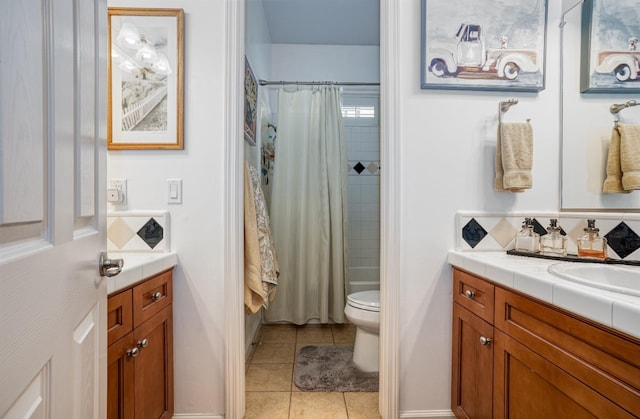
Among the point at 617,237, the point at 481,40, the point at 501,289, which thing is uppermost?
the point at 481,40

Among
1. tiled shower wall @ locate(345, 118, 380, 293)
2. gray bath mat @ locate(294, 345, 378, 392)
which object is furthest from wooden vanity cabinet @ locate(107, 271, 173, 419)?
tiled shower wall @ locate(345, 118, 380, 293)

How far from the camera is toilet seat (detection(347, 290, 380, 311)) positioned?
194cm

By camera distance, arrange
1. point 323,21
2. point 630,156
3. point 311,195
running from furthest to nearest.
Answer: point 323,21, point 311,195, point 630,156

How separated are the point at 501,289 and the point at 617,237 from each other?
61 cm

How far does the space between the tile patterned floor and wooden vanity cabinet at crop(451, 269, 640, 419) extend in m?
0.50

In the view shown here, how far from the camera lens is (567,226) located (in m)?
1.52

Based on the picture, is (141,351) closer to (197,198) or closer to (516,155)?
(197,198)

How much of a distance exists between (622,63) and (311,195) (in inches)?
77.7

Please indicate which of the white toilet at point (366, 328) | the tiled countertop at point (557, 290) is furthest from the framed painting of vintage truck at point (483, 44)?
the white toilet at point (366, 328)

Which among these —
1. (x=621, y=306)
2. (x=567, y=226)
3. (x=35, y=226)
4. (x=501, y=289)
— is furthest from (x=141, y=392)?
(x=567, y=226)

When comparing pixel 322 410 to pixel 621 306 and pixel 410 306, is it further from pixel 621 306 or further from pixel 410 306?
pixel 621 306

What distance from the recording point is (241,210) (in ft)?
5.17

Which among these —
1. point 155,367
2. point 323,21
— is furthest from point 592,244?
point 323,21

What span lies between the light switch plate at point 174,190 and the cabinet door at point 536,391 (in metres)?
1.41
